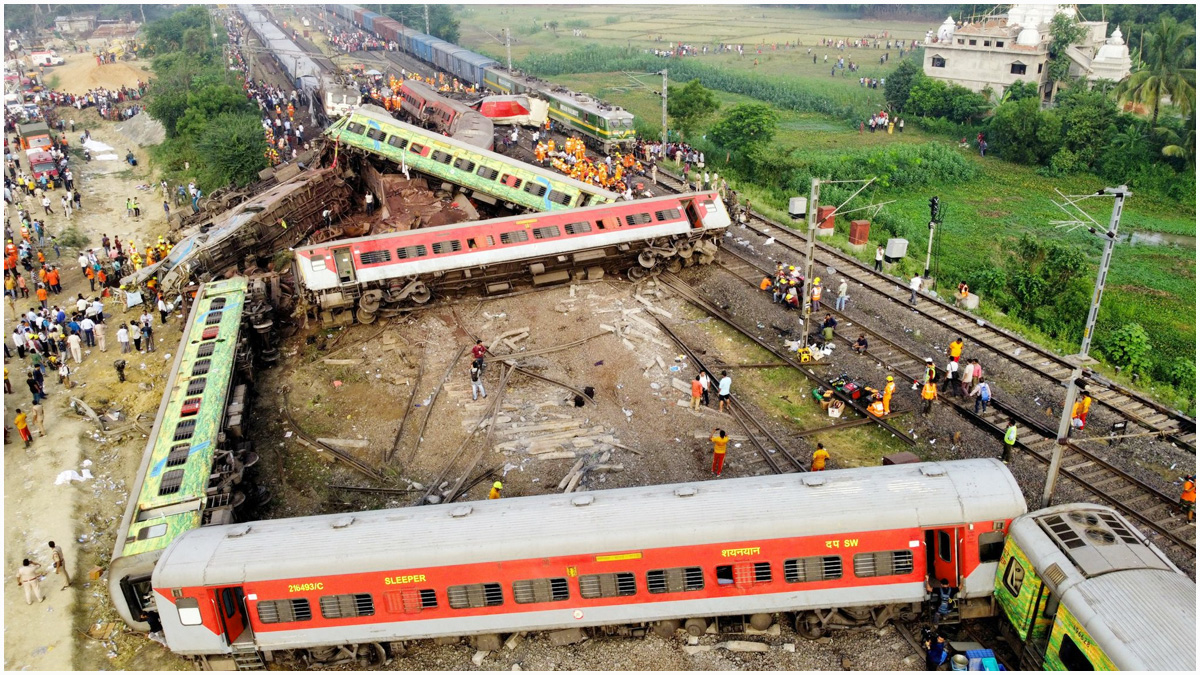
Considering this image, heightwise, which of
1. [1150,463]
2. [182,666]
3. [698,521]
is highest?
[698,521]

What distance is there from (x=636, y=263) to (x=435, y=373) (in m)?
9.25

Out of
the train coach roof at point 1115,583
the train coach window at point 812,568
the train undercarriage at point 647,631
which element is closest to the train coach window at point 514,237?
the train undercarriage at point 647,631

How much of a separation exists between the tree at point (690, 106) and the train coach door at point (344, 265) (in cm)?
2952

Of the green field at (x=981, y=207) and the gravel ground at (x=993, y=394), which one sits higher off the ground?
the gravel ground at (x=993, y=394)

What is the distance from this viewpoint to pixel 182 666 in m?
16.9

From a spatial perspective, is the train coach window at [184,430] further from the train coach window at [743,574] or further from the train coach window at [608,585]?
the train coach window at [743,574]

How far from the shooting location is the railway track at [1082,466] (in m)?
18.8

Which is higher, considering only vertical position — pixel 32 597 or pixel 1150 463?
pixel 1150 463

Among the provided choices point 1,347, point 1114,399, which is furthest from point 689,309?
point 1,347

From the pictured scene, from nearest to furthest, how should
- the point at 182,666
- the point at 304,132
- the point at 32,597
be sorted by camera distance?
1. the point at 182,666
2. the point at 32,597
3. the point at 304,132

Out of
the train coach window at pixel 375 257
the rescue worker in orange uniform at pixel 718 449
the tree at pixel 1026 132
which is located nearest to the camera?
the rescue worker in orange uniform at pixel 718 449

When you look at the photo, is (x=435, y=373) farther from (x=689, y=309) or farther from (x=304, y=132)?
(x=304, y=132)

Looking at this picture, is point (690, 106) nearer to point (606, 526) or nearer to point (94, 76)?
point (606, 526)

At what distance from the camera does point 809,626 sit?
16.5m
